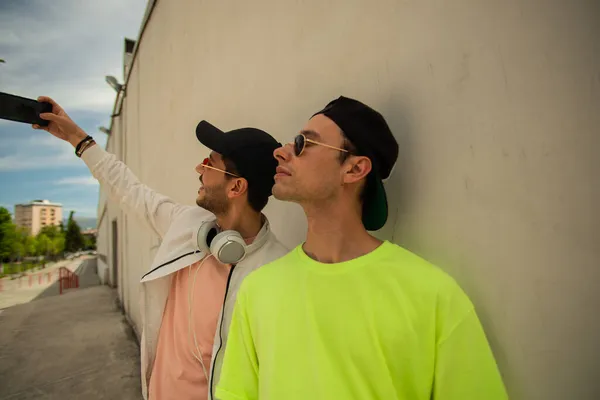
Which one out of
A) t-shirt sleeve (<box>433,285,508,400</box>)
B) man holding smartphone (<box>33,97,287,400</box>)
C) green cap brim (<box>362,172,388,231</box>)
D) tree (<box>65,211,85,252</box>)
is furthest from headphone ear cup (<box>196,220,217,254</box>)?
tree (<box>65,211,85,252</box>)

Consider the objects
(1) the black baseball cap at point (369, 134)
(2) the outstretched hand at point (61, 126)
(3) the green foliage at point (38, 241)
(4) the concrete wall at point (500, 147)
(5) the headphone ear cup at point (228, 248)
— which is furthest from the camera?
(3) the green foliage at point (38, 241)

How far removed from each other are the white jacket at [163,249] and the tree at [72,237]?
85.3 meters

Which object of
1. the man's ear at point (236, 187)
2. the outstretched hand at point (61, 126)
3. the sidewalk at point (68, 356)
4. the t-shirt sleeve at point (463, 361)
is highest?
the outstretched hand at point (61, 126)

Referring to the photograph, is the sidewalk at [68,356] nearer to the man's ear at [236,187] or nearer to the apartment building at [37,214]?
the man's ear at [236,187]

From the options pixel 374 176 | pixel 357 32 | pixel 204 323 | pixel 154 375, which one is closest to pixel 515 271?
pixel 374 176

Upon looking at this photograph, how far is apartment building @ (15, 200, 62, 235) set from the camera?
10850cm

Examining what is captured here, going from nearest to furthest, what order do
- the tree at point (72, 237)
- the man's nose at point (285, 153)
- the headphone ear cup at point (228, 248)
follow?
the man's nose at point (285, 153) → the headphone ear cup at point (228, 248) → the tree at point (72, 237)

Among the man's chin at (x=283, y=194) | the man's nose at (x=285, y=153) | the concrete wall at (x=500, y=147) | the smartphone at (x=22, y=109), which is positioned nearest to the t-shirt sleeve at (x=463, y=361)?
the concrete wall at (x=500, y=147)

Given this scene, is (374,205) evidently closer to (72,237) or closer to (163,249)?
(163,249)

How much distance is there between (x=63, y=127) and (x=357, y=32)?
1.97 m

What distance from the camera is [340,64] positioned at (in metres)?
1.61

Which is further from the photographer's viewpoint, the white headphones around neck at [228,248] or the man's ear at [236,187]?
the man's ear at [236,187]

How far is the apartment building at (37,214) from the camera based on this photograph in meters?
108

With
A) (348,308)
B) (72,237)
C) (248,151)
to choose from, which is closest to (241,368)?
(348,308)
